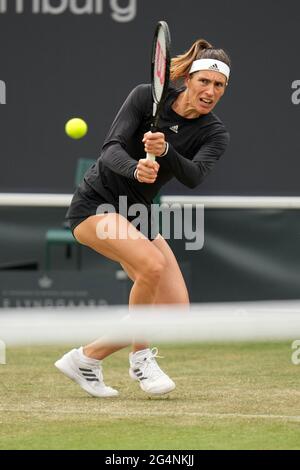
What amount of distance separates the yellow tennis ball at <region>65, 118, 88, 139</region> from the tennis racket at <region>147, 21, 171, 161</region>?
133 inches

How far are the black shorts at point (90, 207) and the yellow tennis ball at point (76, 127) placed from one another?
→ 10.2 feet

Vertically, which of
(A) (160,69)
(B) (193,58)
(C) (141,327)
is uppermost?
(B) (193,58)

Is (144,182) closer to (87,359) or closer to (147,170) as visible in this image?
(147,170)

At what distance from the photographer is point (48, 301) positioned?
27.0ft

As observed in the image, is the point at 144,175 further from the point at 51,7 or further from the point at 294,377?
the point at 51,7

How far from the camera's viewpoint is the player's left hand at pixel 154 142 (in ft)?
15.7

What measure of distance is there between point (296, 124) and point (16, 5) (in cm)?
207

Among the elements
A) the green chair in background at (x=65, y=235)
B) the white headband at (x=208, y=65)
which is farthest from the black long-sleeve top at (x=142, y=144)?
the green chair in background at (x=65, y=235)

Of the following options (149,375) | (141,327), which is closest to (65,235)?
(149,375)

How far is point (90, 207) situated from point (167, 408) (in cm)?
92

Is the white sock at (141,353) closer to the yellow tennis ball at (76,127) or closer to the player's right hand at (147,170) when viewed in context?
the player's right hand at (147,170)

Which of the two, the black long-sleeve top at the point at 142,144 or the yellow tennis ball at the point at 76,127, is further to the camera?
the yellow tennis ball at the point at 76,127

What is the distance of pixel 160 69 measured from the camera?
192 inches

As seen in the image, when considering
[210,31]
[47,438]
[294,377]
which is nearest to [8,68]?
[210,31]
